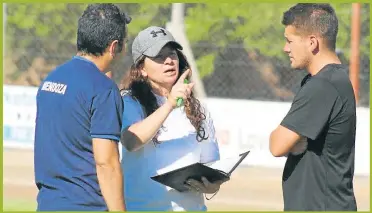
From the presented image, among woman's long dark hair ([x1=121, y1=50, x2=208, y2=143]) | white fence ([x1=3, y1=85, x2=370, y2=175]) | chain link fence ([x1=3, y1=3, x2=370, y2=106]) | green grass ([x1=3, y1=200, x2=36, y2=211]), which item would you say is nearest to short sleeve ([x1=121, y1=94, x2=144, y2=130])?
woman's long dark hair ([x1=121, y1=50, x2=208, y2=143])

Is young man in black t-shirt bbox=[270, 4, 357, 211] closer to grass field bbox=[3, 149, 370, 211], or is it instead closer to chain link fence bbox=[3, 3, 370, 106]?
grass field bbox=[3, 149, 370, 211]

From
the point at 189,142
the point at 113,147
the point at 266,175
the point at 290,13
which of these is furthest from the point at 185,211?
the point at 266,175

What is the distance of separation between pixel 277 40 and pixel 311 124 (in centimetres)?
927

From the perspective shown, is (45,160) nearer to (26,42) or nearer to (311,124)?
(311,124)

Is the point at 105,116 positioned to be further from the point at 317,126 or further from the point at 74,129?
the point at 317,126

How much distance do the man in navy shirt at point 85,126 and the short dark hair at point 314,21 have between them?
2.73 feet

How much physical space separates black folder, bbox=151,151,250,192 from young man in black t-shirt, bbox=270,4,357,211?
36 centimetres

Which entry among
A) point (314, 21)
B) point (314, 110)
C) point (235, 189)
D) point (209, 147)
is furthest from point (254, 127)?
point (314, 110)

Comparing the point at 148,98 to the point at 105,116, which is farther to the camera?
the point at 148,98

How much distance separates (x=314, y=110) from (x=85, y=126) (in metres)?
1.07

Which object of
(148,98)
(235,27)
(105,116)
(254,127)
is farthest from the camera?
(235,27)

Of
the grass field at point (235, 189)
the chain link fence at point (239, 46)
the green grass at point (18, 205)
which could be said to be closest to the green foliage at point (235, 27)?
the chain link fence at point (239, 46)

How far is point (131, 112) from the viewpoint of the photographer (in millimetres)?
4656

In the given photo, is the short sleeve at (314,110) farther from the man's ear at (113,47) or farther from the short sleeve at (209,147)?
the man's ear at (113,47)
